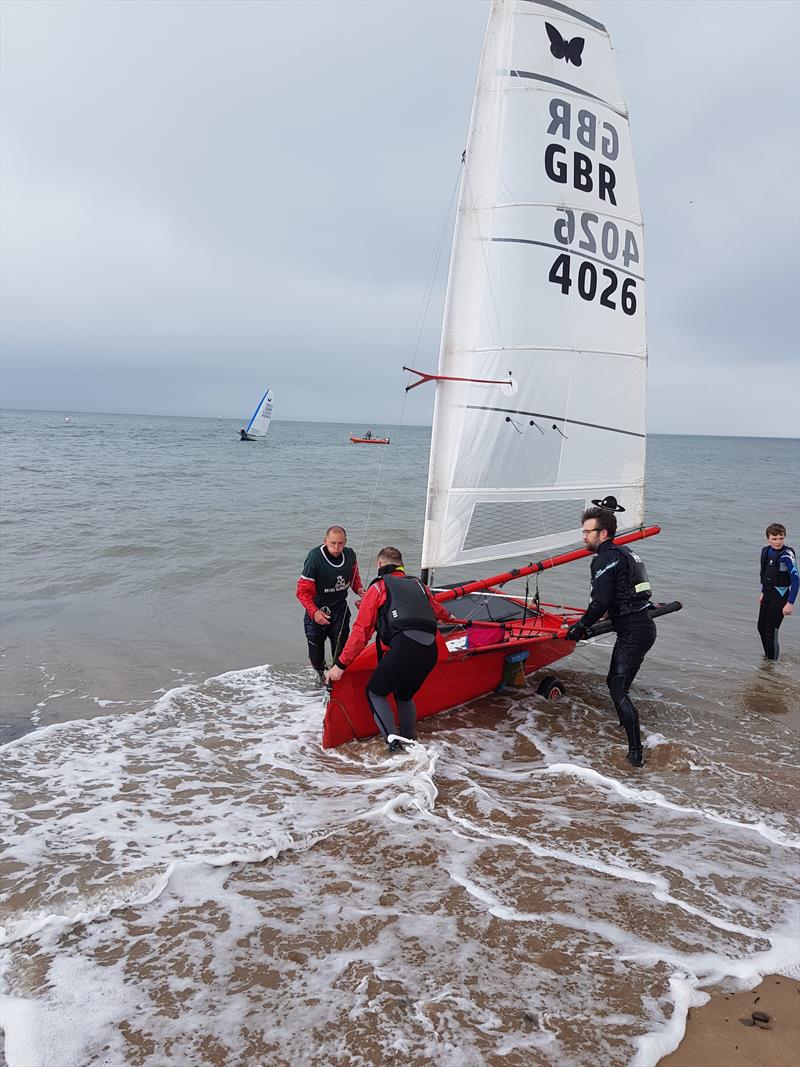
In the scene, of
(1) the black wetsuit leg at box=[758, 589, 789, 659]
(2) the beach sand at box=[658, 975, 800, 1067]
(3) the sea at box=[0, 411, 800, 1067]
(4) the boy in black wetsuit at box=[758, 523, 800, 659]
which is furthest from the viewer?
(1) the black wetsuit leg at box=[758, 589, 789, 659]

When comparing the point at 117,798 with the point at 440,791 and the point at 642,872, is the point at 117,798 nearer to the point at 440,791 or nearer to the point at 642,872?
the point at 440,791

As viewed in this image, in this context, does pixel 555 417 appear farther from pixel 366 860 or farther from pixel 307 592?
pixel 366 860

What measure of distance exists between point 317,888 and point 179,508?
1586cm

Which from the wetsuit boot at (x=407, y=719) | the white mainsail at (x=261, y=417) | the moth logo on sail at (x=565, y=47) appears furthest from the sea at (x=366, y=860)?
the white mainsail at (x=261, y=417)

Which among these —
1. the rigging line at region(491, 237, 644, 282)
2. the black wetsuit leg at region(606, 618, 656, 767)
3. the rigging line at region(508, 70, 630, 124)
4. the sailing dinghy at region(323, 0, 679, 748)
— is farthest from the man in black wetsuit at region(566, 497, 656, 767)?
the rigging line at region(508, 70, 630, 124)

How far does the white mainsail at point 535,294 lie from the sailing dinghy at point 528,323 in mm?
13

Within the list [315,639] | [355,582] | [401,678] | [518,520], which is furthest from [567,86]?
[315,639]

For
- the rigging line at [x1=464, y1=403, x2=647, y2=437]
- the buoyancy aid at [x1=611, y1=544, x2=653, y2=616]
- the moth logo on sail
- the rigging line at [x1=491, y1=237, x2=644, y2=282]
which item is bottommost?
the buoyancy aid at [x1=611, y1=544, x2=653, y2=616]

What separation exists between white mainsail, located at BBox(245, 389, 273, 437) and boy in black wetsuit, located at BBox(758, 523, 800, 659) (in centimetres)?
5492

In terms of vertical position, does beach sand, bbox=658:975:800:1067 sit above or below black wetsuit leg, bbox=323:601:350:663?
below

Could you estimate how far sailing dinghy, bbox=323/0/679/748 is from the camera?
5496 mm

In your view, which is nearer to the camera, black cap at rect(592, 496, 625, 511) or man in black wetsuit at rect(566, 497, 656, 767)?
man in black wetsuit at rect(566, 497, 656, 767)

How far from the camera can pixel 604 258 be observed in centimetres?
603

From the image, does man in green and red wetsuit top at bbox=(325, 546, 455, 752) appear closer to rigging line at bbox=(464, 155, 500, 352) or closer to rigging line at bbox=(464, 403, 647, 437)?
rigging line at bbox=(464, 403, 647, 437)
